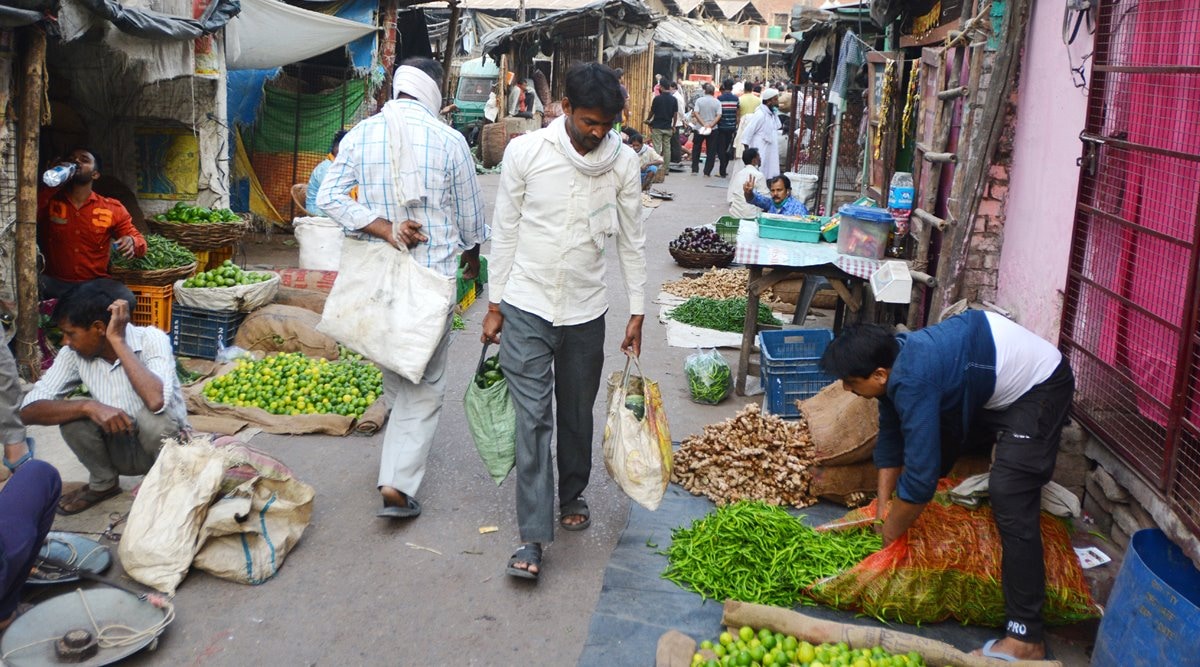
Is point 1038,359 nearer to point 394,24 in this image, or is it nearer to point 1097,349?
point 1097,349

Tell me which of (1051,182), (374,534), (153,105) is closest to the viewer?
(374,534)

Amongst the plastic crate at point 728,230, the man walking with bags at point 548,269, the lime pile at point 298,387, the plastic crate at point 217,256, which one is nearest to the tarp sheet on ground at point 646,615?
the man walking with bags at point 548,269

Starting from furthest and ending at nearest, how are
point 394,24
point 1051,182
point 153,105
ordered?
point 394,24 → point 153,105 → point 1051,182

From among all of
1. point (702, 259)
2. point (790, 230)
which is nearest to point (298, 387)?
point (790, 230)

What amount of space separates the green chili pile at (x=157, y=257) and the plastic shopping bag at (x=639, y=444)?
444cm

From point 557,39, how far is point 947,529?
2202 centimetres

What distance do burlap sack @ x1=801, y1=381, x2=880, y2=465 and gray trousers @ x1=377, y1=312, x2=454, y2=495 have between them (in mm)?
1918

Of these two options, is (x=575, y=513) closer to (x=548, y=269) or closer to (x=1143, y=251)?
(x=548, y=269)

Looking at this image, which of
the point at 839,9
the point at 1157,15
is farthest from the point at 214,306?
the point at 839,9

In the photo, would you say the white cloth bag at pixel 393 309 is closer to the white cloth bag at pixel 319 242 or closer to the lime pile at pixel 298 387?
Answer: the lime pile at pixel 298 387

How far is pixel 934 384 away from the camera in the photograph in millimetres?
3516

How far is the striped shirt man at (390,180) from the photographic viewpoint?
14.7ft

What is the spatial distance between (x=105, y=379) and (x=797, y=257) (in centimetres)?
426

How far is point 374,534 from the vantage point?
4656 millimetres
